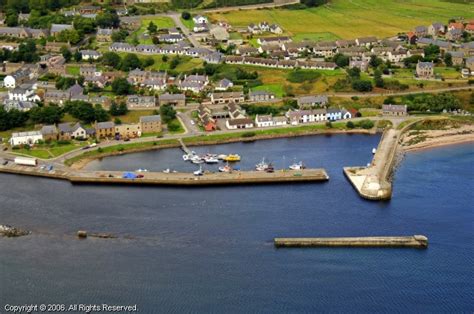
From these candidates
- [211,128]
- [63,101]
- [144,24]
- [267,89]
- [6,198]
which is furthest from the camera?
[144,24]

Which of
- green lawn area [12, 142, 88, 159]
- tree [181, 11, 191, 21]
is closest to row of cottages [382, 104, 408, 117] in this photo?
green lawn area [12, 142, 88, 159]

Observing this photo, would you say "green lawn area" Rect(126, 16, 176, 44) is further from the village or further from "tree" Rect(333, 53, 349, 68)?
"tree" Rect(333, 53, 349, 68)

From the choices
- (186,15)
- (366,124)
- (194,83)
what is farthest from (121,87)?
(186,15)

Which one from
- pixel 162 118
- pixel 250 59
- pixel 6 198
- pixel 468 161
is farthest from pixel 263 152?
pixel 250 59

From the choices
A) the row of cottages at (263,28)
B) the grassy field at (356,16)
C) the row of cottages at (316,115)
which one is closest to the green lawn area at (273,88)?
the row of cottages at (316,115)

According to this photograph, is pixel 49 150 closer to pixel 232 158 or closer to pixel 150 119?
pixel 150 119

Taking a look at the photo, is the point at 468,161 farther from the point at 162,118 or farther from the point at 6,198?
the point at 6,198

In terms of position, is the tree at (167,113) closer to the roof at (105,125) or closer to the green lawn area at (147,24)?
the roof at (105,125)
